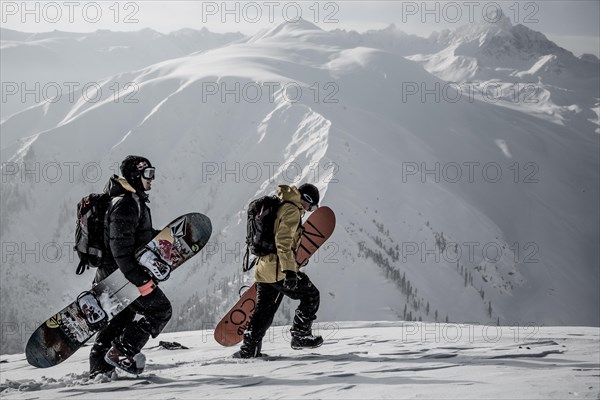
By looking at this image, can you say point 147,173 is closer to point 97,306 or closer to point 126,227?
point 126,227

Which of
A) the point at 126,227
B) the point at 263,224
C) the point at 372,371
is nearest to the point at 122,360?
the point at 126,227

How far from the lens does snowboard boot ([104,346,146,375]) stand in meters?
7.75

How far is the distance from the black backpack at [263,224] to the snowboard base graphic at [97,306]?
2.97 ft

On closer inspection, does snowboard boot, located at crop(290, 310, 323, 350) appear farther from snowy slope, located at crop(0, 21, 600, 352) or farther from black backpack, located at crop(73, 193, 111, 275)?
snowy slope, located at crop(0, 21, 600, 352)

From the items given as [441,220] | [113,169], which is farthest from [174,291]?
[441,220]

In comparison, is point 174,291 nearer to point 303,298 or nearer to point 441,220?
point 441,220

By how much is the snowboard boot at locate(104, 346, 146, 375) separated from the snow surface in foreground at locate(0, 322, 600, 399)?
18cm

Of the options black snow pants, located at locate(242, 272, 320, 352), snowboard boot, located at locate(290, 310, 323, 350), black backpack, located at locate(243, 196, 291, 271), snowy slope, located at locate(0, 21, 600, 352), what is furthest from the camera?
snowy slope, located at locate(0, 21, 600, 352)

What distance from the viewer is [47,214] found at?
356 feet

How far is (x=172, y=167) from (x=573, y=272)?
258 ft

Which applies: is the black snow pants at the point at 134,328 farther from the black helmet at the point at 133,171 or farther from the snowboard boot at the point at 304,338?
the snowboard boot at the point at 304,338

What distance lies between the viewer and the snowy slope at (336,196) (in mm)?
75625

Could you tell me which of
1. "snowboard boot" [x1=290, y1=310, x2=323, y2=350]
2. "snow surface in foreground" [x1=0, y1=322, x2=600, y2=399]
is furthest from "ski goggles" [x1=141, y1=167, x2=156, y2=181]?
"snowboard boot" [x1=290, y1=310, x2=323, y2=350]

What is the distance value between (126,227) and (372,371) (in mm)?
3701
